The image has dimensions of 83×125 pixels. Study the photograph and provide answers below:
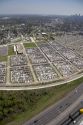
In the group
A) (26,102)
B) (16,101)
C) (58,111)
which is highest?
(16,101)

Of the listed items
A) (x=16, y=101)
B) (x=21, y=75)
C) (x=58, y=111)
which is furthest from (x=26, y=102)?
(x=21, y=75)

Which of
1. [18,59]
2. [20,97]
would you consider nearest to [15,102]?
[20,97]

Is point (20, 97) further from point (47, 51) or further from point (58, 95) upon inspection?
point (47, 51)

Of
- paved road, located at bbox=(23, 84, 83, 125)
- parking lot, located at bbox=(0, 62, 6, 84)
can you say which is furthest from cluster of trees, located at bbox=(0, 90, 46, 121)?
parking lot, located at bbox=(0, 62, 6, 84)

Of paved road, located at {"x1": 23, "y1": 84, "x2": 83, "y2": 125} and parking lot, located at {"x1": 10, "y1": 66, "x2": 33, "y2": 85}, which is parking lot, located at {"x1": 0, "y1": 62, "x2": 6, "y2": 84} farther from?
paved road, located at {"x1": 23, "y1": 84, "x2": 83, "y2": 125}

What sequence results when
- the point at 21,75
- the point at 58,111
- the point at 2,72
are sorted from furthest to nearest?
1. the point at 2,72
2. the point at 21,75
3. the point at 58,111

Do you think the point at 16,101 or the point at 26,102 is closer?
the point at 16,101

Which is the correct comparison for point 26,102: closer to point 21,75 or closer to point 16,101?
point 16,101
